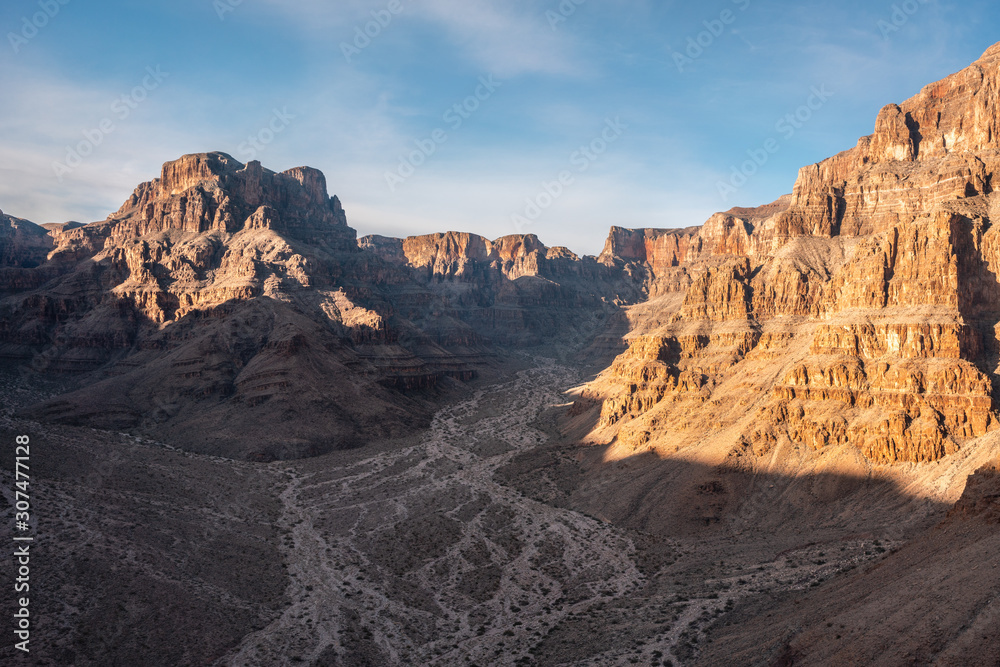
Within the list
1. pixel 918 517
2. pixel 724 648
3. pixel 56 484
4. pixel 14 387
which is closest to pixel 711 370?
pixel 918 517

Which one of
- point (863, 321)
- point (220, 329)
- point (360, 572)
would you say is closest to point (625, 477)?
point (863, 321)

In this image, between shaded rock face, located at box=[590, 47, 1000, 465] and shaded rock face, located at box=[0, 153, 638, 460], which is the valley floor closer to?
shaded rock face, located at box=[590, 47, 1000, 465]

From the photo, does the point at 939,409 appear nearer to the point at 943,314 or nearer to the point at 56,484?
the point at 943,314

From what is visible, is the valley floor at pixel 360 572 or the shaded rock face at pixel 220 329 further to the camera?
the shaded rock face at pixel 220 329

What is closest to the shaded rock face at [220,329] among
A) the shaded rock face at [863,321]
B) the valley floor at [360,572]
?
the valley floor at [360,572]

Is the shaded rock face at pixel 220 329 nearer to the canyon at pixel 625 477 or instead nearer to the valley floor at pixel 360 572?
the canyon at pixel 625 477

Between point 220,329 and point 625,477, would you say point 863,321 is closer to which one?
point 625,477
